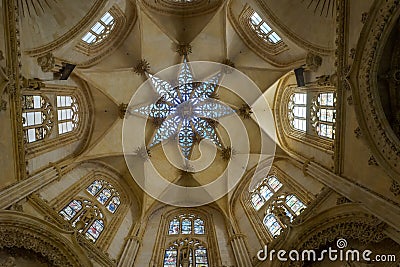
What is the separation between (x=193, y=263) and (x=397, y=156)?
26.3 feet

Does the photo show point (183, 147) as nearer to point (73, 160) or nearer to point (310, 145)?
point (73, 160)

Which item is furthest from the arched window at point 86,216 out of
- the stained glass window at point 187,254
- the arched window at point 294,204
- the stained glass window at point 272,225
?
the arched window at point 294,204

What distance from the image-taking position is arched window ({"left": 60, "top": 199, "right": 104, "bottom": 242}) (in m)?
14.7

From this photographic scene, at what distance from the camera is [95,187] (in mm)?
17578

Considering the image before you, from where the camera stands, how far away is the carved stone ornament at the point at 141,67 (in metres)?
19.7

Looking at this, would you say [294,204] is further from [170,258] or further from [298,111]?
[170,258]

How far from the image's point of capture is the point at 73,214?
15.1 metres

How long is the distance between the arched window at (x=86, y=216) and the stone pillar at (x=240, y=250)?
4.74 m

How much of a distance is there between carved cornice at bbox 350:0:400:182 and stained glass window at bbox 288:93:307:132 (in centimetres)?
500

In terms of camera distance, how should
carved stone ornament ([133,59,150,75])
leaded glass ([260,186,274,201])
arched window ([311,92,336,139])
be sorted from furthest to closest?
carved stone ornament ([133,59,150,75]), leaded glass ([260,186,274,201]), arched window ([311,92,336,139])

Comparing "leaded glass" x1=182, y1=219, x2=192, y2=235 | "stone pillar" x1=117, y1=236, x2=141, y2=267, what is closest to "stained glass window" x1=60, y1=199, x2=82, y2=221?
"stone pillar" x1=117, y1=236, x2=141, y2=267

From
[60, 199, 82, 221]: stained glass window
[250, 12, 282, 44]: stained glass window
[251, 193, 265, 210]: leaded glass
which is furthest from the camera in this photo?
[250, 12, 282, 44]: stained glass window

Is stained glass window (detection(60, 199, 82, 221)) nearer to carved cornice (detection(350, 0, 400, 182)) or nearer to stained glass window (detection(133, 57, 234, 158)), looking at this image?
stained glass window (detection(133, 57, 234, 158))

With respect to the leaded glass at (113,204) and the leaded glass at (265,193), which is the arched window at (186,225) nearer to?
the leaded glass at (113,204)
